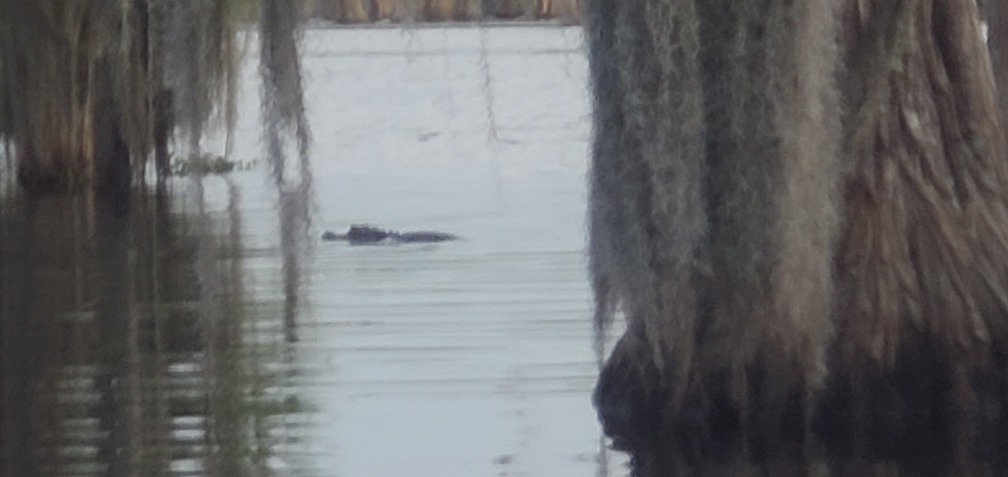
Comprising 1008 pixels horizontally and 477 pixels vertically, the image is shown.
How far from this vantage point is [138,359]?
9828mm

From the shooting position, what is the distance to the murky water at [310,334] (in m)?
7.77

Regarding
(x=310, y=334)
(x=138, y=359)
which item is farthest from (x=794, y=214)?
(x=310, y=334)

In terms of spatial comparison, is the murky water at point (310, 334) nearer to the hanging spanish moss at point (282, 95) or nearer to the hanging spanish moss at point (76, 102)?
the hanging spanish moss at point (282, 95)

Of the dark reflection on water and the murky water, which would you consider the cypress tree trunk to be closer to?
the murky water

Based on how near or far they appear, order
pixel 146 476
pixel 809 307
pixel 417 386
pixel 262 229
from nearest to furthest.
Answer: pixel 146 476, pixel 809 307, pixel 417 386, pixel 262 229

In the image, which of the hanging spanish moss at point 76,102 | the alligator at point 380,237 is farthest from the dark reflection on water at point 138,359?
the hanging spanish moss at point 76,102

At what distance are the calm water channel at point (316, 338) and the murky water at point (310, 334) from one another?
2cm

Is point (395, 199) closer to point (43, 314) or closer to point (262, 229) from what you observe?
point (262, 229)

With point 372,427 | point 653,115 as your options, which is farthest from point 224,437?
point 653,115

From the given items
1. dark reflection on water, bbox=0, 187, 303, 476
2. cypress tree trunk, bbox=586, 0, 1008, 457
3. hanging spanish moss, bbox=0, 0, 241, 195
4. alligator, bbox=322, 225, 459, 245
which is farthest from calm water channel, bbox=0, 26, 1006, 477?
hanging spanish moss, bbox=0, 0, 241, 195

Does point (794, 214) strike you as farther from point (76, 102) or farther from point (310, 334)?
point (76, 102)

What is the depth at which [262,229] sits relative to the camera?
16516 millimetres

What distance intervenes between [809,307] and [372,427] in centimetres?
159

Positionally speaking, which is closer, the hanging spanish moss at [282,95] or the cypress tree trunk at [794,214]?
the cypress tree trunk at [794,214]
